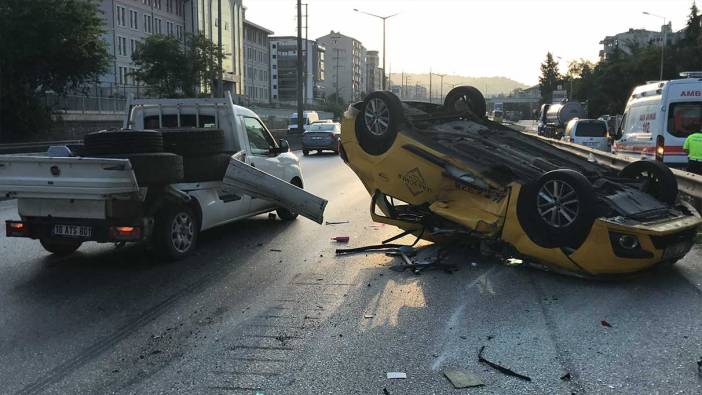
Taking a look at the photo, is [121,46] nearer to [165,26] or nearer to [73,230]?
[165,26]

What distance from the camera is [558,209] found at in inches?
236

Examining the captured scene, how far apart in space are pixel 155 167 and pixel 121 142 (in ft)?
1.81

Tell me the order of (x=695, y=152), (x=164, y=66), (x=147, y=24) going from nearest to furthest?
1. (x=695, y=152)
2. (x=164, y=66)
3. (x=147, y=24)

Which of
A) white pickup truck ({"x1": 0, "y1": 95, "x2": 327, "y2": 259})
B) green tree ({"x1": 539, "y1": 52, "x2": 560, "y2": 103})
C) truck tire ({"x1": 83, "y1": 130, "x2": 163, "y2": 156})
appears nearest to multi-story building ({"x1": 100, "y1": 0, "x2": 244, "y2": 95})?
white pickup truck ({"x1": 0, "y1": 95, "x2": 327, "y2": 259})

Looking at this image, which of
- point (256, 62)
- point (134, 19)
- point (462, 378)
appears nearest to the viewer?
point (462, 378)

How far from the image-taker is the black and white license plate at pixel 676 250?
5797mm

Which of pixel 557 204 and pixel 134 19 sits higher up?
pixel 134 19

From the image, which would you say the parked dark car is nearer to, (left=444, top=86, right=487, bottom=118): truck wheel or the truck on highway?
the truck on highway

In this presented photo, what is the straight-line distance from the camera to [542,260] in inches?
244

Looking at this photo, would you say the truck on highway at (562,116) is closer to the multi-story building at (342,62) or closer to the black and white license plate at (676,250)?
the black and white license plate at (676,250)

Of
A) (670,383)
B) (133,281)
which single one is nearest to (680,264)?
(670,383)

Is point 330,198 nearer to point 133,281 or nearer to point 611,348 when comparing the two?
point 133,281

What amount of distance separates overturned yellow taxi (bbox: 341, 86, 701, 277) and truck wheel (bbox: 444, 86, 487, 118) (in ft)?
1.32

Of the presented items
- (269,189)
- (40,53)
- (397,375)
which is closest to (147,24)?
(40,53)
